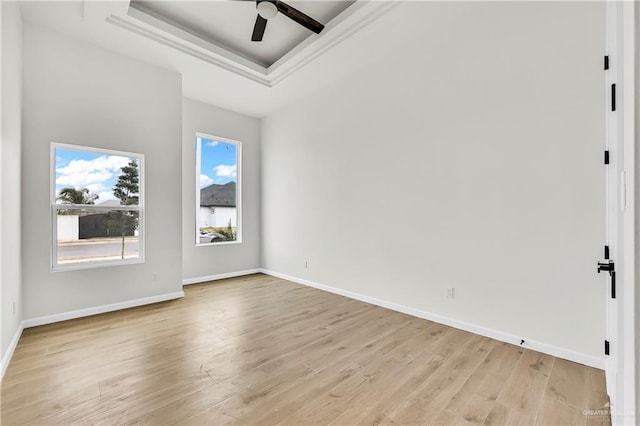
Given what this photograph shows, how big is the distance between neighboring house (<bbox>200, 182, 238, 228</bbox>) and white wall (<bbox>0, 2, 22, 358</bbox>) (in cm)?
258

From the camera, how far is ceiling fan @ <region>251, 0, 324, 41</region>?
9.48 ft

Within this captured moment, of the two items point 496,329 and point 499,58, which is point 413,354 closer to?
point 496,329

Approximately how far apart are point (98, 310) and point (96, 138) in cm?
211

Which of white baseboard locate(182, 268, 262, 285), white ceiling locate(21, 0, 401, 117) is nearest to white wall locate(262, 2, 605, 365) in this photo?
white ceiling locate(21, 0, 401, 117)

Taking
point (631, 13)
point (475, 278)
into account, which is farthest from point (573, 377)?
point (631, 13)

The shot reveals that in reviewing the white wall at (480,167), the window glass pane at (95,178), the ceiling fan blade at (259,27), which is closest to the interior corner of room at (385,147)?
the white wall at (480,167)

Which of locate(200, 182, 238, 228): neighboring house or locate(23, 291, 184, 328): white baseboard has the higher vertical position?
locate(200, 182, 238, 228): neighboring house

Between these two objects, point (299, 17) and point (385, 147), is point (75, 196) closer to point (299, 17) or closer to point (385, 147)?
point (299, 17)

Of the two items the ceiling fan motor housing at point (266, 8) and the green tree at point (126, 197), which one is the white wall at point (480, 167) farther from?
the green tree at point (126, 197)

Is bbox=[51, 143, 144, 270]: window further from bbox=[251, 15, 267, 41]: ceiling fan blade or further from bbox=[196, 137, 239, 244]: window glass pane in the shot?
bbox=[251, 15, 267, 41]: ceiling fan blade

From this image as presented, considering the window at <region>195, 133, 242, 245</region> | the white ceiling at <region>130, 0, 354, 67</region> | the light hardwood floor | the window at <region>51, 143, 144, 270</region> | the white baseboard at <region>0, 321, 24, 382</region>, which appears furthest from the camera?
the window at <region>195, 133, 242, 245</region>

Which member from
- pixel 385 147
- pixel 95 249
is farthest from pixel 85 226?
pixel 385 147

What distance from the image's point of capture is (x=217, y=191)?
18.2 feet

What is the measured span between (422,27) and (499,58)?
2.88 ft
